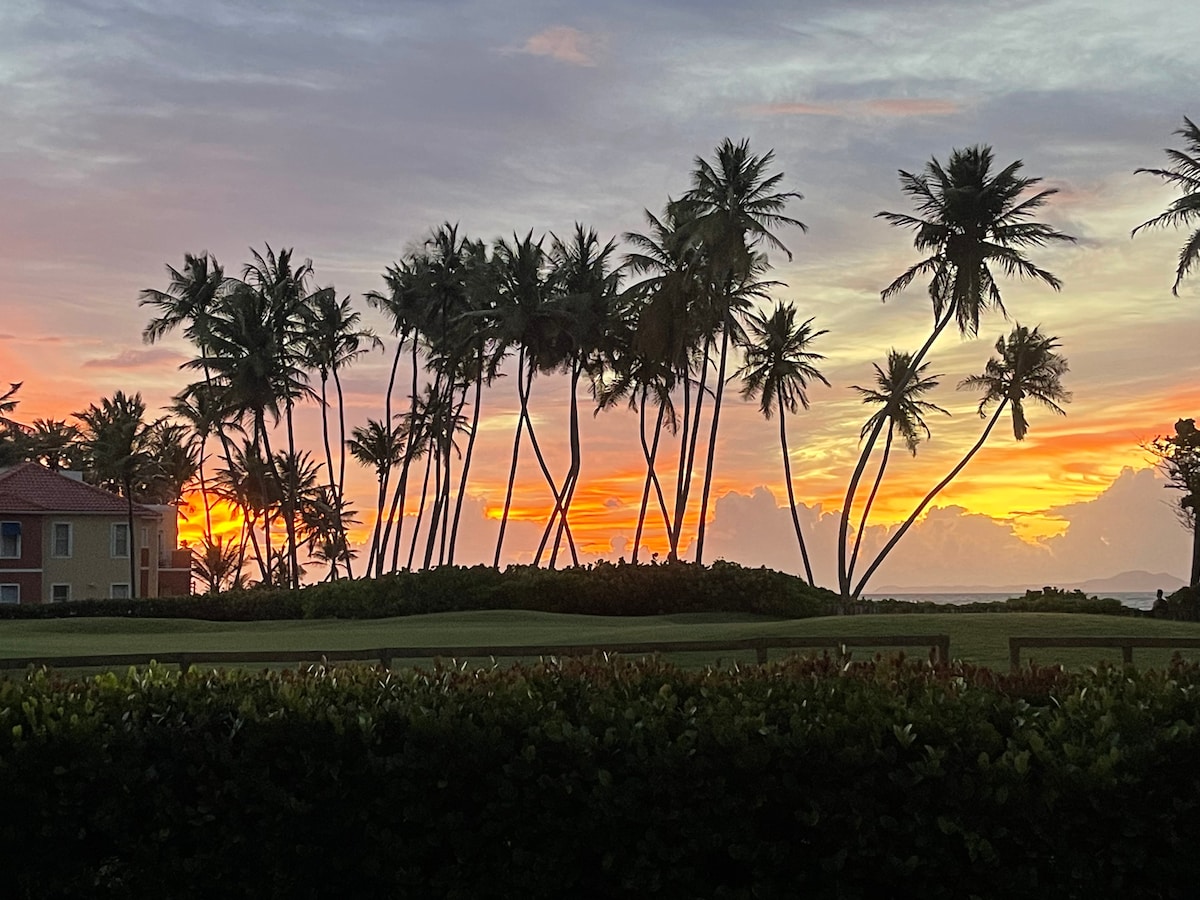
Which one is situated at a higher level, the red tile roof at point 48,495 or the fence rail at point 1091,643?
the red tile roof at point 48,495

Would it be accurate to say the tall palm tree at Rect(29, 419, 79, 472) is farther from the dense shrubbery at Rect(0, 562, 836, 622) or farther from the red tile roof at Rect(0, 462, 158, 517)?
the dense shrubbery at Rect(0, 562, 836, 622)

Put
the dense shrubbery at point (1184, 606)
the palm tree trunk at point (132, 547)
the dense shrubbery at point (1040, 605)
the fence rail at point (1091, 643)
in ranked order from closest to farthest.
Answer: the fence rail at point (1091, 643)
the dense shrubbery at point (1184, 606)
the dense shrubbery at point (1040, 605)
the palm tree trunk at point (132, 547)

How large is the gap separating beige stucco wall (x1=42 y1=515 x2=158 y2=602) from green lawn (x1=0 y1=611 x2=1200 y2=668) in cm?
2576

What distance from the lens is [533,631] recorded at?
110 feet

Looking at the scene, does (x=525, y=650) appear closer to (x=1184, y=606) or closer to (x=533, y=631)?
(x=533, y=631)

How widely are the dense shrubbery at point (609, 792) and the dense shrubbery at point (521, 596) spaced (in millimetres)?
33405

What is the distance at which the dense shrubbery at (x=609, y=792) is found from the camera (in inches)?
268

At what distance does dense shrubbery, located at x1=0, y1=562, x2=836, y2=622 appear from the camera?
41500mm

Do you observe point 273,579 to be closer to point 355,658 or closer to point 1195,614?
point 1195,614

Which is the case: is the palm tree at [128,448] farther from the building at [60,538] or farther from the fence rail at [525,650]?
the fence rail at [525,650]

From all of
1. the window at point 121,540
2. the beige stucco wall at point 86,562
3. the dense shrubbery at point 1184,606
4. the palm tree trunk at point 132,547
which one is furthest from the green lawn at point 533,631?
the window at point 121,540

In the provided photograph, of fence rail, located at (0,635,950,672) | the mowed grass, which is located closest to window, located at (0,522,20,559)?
the mowed grass

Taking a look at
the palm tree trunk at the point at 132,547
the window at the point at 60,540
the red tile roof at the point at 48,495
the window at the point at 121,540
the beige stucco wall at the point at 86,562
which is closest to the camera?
the palm tree trunk at the point at 132,547

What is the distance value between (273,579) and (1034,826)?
8135 cm
